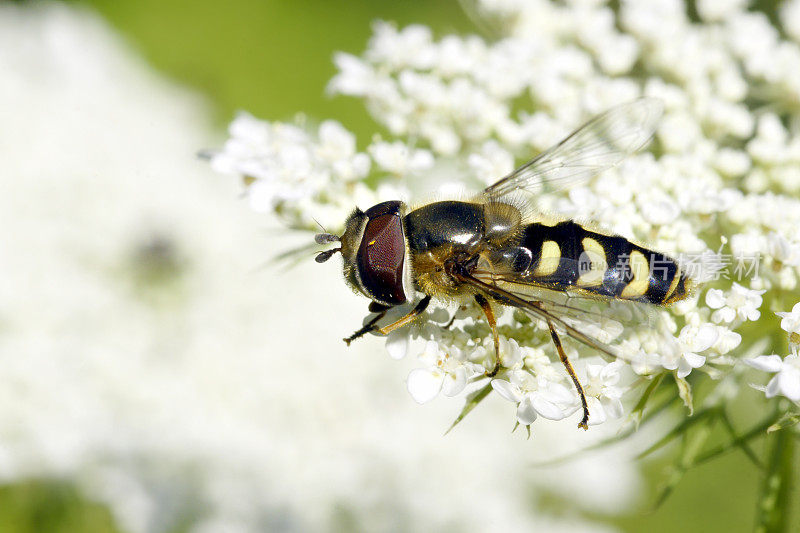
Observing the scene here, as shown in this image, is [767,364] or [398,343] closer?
[767,364]

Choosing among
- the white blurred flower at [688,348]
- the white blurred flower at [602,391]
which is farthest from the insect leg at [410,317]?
the white blurred flower at [688,348]

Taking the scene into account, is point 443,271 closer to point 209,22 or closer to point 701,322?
point 701,322

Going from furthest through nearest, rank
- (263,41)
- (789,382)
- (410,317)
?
(263,41) → (410,317) → (789,382)

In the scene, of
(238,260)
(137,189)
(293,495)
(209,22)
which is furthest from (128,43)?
(293,495)

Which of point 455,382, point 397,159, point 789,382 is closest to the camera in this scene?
point 789,382

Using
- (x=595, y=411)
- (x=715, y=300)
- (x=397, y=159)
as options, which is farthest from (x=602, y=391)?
(x=397, y=159)

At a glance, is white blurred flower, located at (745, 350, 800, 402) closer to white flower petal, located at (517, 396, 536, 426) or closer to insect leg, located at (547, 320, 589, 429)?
insect leg, located at (547, 320, 589, 429)

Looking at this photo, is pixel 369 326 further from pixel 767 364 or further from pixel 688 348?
pixel 767 364
